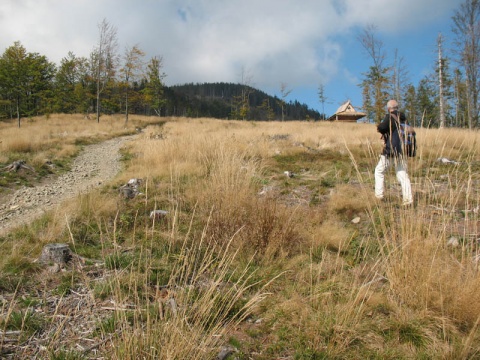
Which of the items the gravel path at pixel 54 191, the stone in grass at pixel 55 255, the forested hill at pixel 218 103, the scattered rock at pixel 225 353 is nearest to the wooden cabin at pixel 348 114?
the gravel path at pixel 54 191

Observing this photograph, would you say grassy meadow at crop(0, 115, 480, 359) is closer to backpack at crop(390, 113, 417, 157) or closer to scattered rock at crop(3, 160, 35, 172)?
backpack at crop(390, 113, 417, 157)

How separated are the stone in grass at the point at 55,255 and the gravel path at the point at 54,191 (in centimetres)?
130

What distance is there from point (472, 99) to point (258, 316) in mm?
24314

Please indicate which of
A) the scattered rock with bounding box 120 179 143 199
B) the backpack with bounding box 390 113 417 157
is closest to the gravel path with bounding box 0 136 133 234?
the scattered rock with bounding box 120 179 143 199

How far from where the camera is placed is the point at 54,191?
6.19 m

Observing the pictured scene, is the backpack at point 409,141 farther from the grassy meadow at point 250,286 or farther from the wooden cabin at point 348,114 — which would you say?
the wooden cabin at point 348,114

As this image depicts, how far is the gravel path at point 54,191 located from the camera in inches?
180

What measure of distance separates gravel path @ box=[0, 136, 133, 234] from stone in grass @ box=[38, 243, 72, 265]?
1.30 meters

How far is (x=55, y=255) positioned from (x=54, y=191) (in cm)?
401

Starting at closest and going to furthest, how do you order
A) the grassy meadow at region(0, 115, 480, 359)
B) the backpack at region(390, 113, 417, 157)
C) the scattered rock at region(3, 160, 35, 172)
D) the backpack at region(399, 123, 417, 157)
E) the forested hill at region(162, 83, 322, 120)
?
the grassy meadow at region(0, 115, 480, 359) → the backpack at region(390, 113, 417, 157) → the backpack at region(399, 123, 417, 157) → the scattered rock at region(3, 160, 35, 172) → the forested hill at region(162, 83, 322, 120)

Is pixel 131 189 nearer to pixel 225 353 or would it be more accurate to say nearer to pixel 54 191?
pixel 54 191

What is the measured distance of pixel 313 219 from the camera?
3.87m

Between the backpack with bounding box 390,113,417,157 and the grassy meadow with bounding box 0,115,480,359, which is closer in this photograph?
the grassy meadow with bounding box 0,115,480,359

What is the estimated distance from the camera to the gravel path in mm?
4570
